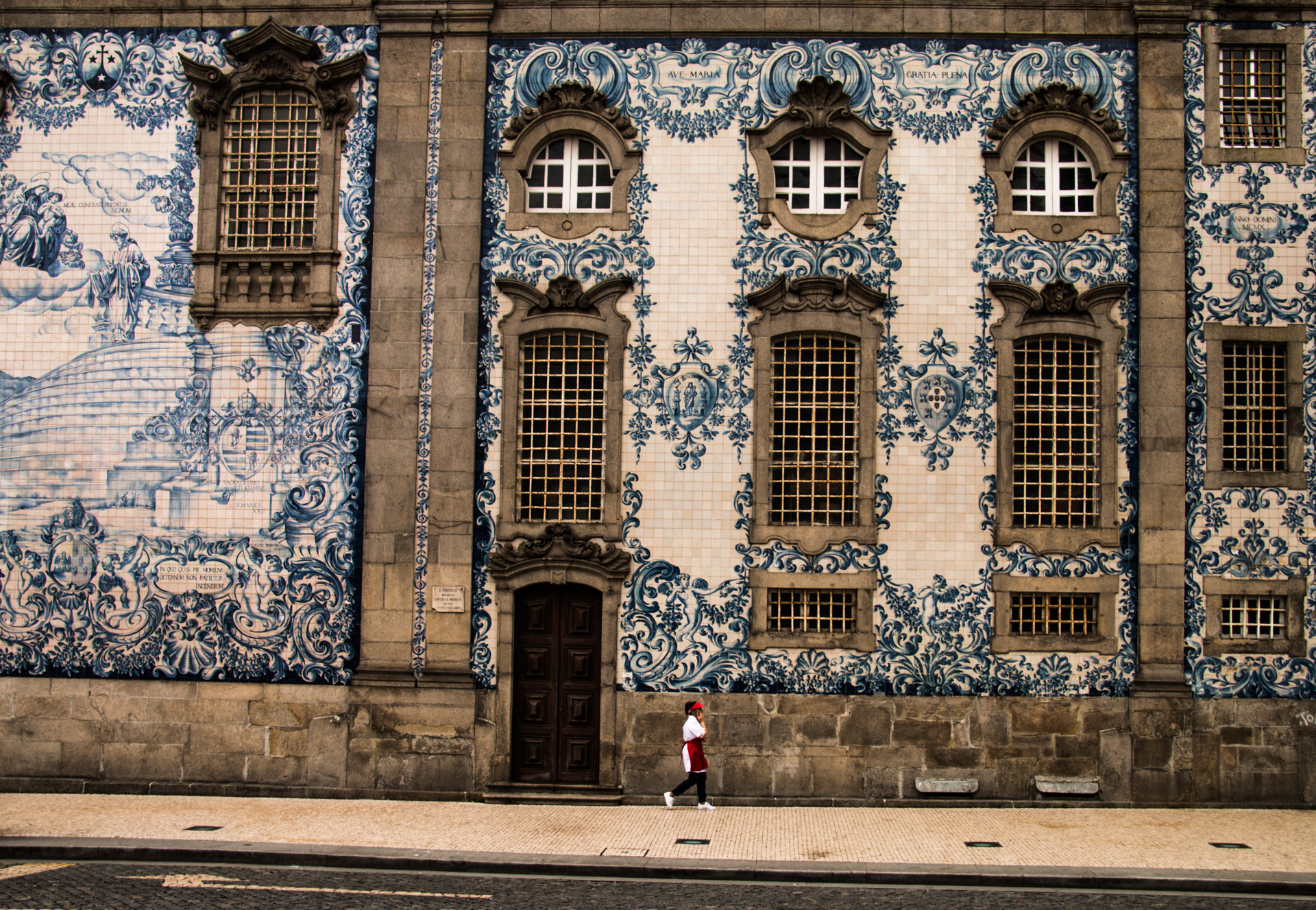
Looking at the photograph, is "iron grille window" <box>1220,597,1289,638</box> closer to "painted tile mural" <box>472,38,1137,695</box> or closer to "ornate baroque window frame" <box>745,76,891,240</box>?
"painted tile mural" <box>472,38,1137,695</box>

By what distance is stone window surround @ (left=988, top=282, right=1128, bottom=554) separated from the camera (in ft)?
44.7

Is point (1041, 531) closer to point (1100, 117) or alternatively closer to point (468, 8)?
point (1100, 117)

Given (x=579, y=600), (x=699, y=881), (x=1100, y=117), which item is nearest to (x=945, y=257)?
(x=1100, y=117)

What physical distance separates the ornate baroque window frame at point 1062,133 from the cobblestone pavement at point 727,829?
7.24 meters

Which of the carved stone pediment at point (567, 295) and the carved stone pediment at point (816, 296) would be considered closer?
the carved stone pediment at point (816, 296)

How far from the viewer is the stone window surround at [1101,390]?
13625 millimetres

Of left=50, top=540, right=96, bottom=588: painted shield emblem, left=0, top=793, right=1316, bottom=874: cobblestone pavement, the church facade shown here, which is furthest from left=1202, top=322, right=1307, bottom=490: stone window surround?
left=50, top=540, right=96, bottom=588: painted shield emblem

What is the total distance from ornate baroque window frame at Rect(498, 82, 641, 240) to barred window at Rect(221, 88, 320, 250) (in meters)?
2.62

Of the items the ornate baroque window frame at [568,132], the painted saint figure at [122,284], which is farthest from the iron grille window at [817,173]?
the painted saint figure at [122,284]

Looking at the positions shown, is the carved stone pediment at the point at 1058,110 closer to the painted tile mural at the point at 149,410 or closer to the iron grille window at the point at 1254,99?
the iron grille window at the point at 1254,99

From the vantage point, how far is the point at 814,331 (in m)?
13.8

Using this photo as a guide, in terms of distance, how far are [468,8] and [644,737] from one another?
9627 mm

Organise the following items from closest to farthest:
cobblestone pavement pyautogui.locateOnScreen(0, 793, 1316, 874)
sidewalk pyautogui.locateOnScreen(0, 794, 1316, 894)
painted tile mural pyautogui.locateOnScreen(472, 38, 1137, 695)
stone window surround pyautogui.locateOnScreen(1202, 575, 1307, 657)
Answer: sidewalk pyautogui.locateOnScreen(0, 794, 1316, 894)
cobblestone pavement pyautogui.locateOnScreen(0, 793, 1316, 874)
stone window surround pyautogui.locateOnScreen(1202, 575, 1307, 657)
painted tile mural pyautogui.locateOnScreen(472, 38, 1137, 695)

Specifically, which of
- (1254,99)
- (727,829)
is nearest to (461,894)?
(727,829)
